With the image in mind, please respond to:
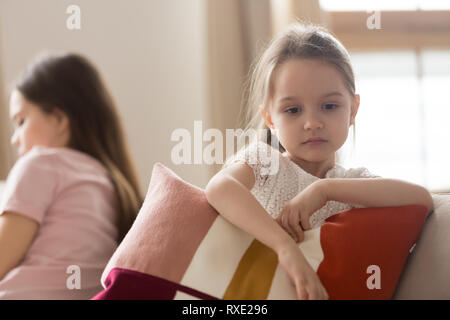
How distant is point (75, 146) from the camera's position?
144 cm

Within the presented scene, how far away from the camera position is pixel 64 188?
4.20 ft

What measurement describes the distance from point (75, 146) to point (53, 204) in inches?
9.4

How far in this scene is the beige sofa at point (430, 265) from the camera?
82 centimetres

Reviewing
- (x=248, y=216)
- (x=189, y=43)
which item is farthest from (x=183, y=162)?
(x=248, y=216)

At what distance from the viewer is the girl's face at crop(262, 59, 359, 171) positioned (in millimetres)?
991

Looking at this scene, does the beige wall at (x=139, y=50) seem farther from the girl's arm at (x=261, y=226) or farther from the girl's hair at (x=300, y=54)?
the girl's arm at (x=261, y=226)

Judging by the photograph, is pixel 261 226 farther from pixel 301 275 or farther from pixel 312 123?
pixel 312 123

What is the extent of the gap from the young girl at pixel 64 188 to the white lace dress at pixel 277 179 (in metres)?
0.50

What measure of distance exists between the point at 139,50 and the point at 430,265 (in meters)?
1.95

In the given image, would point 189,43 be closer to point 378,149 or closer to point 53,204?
point 378,149
